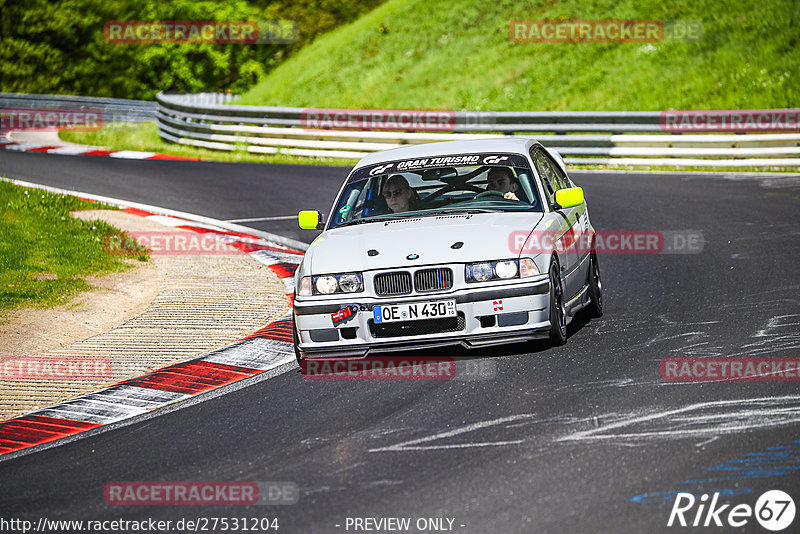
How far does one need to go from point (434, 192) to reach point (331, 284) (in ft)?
6.02

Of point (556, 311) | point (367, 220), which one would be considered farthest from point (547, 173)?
point (556, 311)

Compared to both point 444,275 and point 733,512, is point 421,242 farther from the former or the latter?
point 733,512

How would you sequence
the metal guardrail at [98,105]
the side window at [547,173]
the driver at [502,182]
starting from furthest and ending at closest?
the metal guardrail at [98,105]
the side window at [547,173]
the driver at [502,182]

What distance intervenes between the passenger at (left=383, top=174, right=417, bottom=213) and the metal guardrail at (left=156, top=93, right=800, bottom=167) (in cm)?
1318

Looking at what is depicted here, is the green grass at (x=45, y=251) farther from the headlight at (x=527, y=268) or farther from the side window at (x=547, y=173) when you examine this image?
the headlight at (x=527, y=268)

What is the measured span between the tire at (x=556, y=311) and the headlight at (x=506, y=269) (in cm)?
30

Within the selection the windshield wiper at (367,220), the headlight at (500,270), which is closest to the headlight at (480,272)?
the headlight at (500,270)

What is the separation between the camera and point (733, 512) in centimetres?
478

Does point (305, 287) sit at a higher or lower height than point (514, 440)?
higher

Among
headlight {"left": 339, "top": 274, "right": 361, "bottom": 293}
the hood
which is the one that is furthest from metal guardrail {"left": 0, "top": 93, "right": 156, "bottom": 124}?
headlight {"left": 339, "top": 274, "right": 361, "bottom": 293}

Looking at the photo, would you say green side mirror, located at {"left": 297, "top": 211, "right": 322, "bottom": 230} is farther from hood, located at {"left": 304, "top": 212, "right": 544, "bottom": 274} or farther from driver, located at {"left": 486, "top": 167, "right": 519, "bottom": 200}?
driver, located at {"left": 486, "top": 167, "right": 519, "bottom": 200}

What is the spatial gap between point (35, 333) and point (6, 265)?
8.57 feet

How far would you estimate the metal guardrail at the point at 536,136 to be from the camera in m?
20.8

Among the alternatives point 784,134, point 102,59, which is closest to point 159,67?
point 102,59
